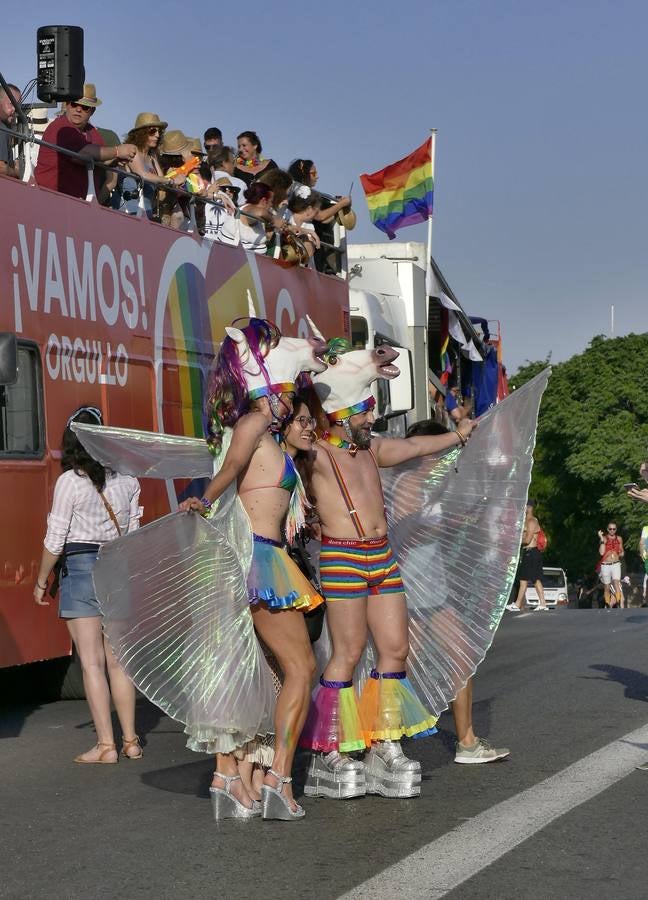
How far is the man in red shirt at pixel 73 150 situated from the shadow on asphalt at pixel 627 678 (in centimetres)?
488

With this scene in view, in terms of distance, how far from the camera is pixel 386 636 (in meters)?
7.27

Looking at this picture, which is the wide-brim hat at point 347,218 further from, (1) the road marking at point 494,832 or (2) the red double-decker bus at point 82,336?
(1) the road marking at point 494,832

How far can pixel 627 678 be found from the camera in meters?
12.3

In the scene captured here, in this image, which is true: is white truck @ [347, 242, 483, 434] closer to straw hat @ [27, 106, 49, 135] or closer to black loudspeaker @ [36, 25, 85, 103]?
straw hat @ [27, 106, 49, 135]

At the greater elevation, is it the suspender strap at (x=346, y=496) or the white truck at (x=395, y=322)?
the white truck at (x=395, y=322)

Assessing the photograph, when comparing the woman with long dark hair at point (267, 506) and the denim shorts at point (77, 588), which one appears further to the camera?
the denim shorts at point (77, 588)

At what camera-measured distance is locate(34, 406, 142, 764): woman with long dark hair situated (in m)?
8.65

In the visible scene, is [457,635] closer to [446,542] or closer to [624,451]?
[446,542]

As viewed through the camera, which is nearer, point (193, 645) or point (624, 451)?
point (193, 645)

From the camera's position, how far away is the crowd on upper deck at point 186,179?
10.5 m

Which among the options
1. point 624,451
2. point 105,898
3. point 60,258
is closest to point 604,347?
point 624,451

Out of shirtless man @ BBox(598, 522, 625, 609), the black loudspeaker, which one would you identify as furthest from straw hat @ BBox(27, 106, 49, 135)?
shirtless man @ BBox(598, 522, 625, 609)

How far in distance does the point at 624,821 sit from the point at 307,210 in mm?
8796

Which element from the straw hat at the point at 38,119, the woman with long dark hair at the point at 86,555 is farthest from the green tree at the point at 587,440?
the woman with long dark hair at the point at 86,555
